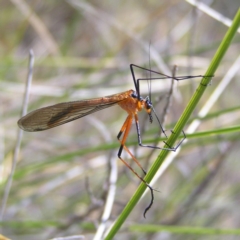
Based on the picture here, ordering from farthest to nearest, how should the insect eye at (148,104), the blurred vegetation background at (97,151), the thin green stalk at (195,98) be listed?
the blurred vegetation background at (97,151)
the insect eye at (148,104)
the thin green stalk at (195,98)

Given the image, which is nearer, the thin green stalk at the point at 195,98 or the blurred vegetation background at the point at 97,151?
the thin green stalk at the point at 195,98

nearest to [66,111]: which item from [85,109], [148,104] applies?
[85,109]

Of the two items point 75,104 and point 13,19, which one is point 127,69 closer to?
point 75,104

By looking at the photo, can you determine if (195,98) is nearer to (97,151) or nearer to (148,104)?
(148,104)

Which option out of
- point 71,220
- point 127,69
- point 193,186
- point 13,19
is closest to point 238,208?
point 193,186

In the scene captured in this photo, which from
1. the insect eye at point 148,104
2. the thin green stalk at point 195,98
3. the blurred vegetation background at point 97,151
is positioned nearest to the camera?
the thin green stalk at point 195,98

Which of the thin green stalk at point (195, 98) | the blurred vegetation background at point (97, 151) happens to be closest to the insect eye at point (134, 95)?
the blurred vegetation background at point (97, 151)

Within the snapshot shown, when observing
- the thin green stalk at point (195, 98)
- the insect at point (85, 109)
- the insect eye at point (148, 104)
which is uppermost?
the insect at point (85, 109)

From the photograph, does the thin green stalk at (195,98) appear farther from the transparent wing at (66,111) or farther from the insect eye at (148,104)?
the transparent wing at (66,111)

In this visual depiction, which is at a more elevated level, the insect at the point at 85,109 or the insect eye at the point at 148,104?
the insect at the point at 85,109

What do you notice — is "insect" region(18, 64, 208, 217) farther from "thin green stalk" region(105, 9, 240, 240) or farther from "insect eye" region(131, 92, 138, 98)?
"thin green stalk" region(105, 9, 240, 240)

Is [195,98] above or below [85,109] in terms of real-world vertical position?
below
